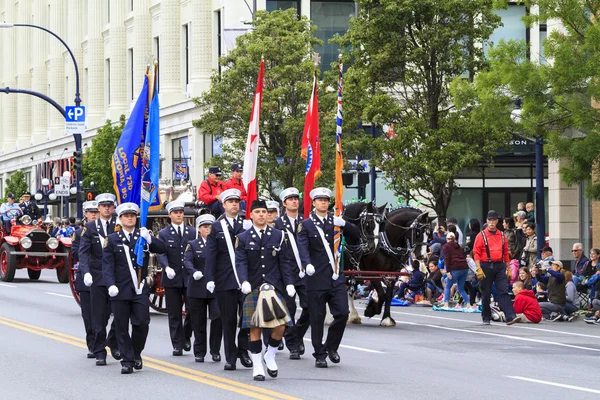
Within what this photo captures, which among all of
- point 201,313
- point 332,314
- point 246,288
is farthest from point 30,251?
point 246,288

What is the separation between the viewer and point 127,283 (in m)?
13.5

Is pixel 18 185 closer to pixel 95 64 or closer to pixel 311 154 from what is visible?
pixel 95 64

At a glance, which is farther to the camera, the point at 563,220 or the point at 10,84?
the point at 10,84

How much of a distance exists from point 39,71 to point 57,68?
4920 mm

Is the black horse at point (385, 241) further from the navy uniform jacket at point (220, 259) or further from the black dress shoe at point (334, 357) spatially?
the navy uniform jacket at point (220, 259)

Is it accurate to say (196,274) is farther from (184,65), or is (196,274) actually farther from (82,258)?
(184,65)

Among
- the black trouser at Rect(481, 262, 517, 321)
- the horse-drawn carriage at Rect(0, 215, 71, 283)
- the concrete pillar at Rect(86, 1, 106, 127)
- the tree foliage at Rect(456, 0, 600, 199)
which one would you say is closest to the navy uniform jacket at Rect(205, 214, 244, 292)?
the black trouser at Rect(481, 262, 517, 321)

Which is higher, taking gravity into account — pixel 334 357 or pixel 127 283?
pixel 127 283

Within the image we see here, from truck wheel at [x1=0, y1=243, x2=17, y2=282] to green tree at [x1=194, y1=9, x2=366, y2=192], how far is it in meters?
7.28

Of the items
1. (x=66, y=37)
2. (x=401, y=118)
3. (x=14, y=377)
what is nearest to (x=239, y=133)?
(x=401, y=118)

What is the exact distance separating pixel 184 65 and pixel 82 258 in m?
42.7

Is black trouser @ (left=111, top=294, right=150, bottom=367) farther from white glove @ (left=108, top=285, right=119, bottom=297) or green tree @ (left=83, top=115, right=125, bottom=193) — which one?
green tree @ (left=83, top=115, right=125, bottom=193)

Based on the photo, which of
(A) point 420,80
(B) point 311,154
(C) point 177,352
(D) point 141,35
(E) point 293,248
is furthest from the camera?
(D) point 141,35

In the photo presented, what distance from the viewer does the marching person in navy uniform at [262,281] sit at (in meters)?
12.7
